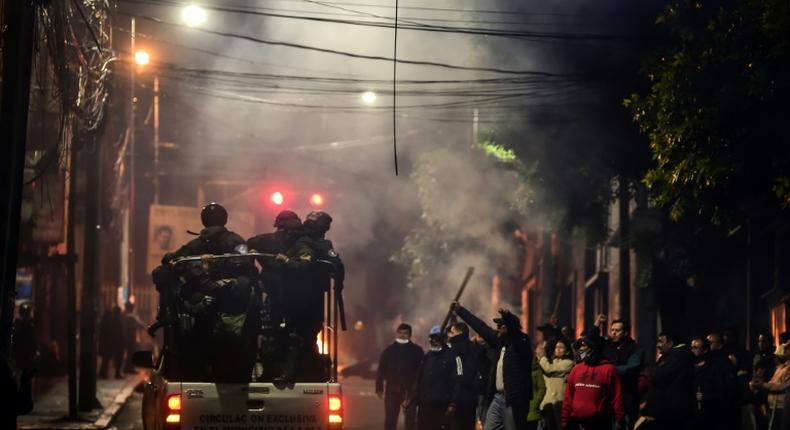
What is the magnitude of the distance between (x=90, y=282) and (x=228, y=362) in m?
11.2

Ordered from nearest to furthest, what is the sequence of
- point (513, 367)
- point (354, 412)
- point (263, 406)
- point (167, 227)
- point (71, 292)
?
1. point (263, 406)
2. point (513, 367)
3. point (71, 292)
4. point (354, 412)
5. point (167, 227)

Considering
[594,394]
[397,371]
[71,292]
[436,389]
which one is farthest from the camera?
[71,292]

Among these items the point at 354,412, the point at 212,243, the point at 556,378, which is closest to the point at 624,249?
the point at 354,412

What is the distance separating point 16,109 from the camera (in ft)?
36.0

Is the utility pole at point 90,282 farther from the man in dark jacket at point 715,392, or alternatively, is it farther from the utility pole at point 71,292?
the man in dark jacket at point 715,392

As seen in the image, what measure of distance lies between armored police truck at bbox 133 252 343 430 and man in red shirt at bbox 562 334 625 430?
8.13 ft

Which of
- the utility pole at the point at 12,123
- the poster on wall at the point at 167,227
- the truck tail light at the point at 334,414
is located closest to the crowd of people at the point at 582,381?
the truck tail light at the point at 334,414

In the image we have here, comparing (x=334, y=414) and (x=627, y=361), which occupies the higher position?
(x=627, y=361)

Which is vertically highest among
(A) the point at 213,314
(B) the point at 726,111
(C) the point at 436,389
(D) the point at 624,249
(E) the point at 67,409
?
(B) the point at 726,111

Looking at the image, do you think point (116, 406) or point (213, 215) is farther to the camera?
point (116, 406)

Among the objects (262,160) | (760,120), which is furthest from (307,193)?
(262,160)

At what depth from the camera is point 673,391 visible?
12.4 metres

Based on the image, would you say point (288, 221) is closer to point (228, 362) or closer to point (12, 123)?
point (228, 362)

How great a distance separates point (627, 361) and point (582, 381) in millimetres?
1910
